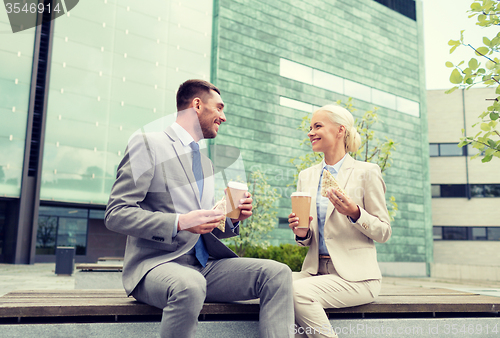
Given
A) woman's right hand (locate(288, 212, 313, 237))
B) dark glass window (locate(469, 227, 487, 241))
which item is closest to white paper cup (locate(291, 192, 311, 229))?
woman's right hand (locate(288, 212, 313, 237))

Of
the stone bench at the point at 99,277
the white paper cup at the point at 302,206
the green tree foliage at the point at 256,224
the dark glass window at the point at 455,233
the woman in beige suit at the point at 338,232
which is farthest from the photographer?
→ the dark glass window at the point at 455,233

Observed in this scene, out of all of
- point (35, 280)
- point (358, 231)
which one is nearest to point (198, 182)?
point (358, 231)

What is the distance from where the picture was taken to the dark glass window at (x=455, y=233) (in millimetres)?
34844

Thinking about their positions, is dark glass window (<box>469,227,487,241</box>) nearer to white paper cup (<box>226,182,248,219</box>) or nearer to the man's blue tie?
the man's blue tie

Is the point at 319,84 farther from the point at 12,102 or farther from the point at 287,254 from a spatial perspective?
the point at 12,102

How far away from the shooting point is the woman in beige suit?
2.85 m

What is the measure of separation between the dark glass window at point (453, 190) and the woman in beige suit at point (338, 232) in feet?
120

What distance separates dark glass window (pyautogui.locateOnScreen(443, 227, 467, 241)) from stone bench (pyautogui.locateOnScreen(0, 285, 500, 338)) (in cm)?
3516

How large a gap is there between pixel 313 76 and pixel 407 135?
10310 millimetres

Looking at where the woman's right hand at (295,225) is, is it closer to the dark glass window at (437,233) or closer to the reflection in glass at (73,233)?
the reflection in glass at (73,233)

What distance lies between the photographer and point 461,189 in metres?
35.8

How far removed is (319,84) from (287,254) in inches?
700

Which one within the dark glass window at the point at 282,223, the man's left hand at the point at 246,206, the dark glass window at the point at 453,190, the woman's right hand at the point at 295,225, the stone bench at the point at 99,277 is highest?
the dark glass window at the point at 453,190

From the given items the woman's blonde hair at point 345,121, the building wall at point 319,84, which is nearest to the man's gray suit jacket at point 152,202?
the woman's blonde hair at point 345,121
